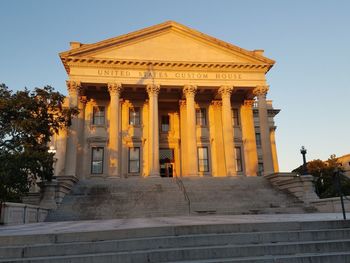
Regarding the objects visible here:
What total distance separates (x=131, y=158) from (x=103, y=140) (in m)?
3.29

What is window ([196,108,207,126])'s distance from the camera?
35312 millimetres

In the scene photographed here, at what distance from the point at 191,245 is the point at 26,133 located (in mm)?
15806

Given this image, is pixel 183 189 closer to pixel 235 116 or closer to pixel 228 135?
pixel 228 135

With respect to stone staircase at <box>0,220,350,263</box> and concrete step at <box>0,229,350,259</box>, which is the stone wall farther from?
concrete step at <box>0,229,350,259</box>

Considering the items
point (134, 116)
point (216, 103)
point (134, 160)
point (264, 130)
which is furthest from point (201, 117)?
point (134, 160)

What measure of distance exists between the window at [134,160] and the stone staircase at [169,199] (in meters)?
6.68

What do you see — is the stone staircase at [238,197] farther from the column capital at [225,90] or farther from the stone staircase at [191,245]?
the stone staircase at [191,245]

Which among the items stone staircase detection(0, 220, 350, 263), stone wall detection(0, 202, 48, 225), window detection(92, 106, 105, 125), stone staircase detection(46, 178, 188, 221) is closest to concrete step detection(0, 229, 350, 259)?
stone staircase detection(0, 220, 350, 263)

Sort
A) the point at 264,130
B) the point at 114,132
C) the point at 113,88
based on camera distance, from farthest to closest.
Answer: the point at 264,130
the point at 113,88
the point at 114,132

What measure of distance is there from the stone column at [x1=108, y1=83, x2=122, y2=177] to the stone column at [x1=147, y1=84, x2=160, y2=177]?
111 inches

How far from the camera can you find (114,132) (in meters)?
28.6

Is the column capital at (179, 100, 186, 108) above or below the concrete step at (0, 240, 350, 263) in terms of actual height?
above

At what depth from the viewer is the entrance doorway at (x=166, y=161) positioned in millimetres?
35000

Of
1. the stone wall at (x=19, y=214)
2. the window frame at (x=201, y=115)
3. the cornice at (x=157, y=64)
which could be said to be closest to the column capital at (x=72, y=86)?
the cornice at (x=157, y=64)
